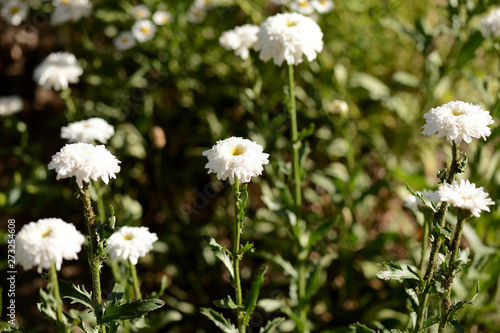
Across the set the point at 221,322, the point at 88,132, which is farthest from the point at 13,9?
the point at 221,322

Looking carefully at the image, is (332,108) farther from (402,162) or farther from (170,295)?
(170,295)

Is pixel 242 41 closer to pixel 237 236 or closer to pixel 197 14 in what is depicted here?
pixel 197 14

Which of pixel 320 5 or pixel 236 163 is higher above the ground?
pixel 320 5

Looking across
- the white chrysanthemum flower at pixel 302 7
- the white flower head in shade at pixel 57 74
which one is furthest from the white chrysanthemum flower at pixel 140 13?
the white chrysanthemum flower at pixel 302 7

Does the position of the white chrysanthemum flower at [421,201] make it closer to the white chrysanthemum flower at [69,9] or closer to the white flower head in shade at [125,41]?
the white flower head in shade at [125,41]

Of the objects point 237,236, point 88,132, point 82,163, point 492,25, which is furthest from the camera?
point 492,25

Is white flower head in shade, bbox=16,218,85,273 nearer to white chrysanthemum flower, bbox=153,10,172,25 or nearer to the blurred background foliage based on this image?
the blurred background foliage

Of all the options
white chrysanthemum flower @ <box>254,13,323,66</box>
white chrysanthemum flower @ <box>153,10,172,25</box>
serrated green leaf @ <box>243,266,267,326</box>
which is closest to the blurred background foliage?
white chrysanthemum flower @ <box>153,10,172,25</box>
